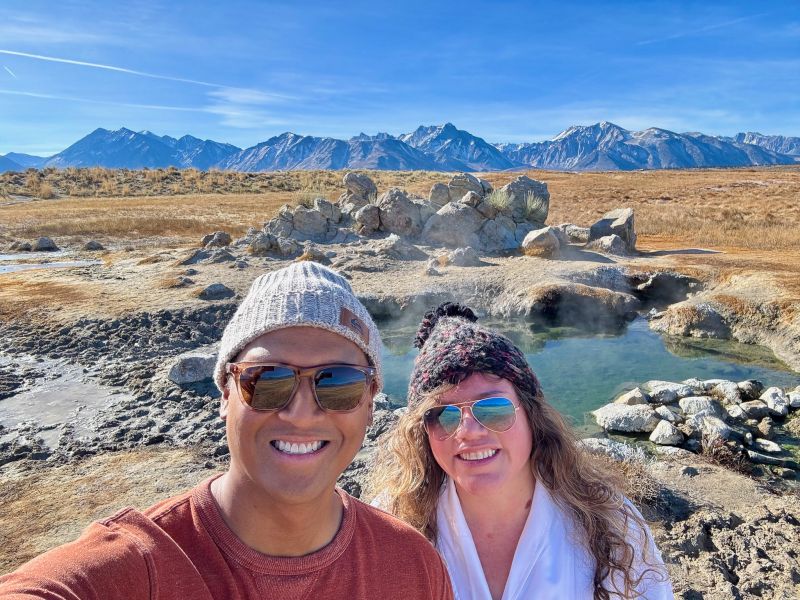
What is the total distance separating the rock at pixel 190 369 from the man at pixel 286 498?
261 inches

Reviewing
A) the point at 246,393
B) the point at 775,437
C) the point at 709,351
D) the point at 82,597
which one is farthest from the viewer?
the point at 709,351

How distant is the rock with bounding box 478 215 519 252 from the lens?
56.2 feet

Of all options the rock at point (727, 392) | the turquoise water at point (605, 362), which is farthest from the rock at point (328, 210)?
the rock at point (727, 392)

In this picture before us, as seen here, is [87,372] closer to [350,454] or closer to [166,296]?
[166,296]

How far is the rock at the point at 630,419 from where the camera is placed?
6.92 m

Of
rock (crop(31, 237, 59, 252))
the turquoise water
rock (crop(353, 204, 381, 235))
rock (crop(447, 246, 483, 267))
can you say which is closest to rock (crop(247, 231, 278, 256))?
rock (crop(353, 204, 381, 235))

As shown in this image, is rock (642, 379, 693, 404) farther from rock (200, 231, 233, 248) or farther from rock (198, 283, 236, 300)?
rock (200, 231, 233, 248)

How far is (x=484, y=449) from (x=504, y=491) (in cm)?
21

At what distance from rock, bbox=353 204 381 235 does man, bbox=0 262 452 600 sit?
16.8 m

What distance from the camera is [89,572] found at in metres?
1.07

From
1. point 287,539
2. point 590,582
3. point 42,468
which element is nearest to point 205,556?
point 287,539

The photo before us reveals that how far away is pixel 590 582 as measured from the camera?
210 centimetres

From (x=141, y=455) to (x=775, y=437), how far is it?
770 cm

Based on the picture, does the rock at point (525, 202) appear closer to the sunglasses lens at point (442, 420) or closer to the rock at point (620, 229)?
the rock at point (620, 229)
